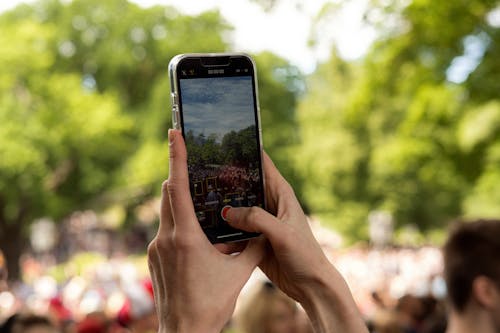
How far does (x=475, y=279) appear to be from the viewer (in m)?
2.65

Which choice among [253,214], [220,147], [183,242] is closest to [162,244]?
[183,242]

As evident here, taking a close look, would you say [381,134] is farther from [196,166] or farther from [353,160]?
[196,166]

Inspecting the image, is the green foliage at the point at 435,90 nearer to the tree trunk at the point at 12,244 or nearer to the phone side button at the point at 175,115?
the phone side button at the point at 175,115

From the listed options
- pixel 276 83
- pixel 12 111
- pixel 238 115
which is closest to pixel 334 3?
pixel 238 115

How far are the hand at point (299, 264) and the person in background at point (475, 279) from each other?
1131 millimetres

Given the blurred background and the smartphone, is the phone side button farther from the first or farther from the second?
the blurred background

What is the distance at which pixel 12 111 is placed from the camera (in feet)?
102

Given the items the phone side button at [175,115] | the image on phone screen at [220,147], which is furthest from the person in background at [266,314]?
the phone side button at [175,115]

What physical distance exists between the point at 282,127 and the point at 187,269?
36979 millimetres

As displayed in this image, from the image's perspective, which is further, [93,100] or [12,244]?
[12,244]

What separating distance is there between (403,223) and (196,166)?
156 ft

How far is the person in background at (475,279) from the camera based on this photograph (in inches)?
104

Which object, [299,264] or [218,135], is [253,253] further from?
[218,135]

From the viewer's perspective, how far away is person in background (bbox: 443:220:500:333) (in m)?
2.64
